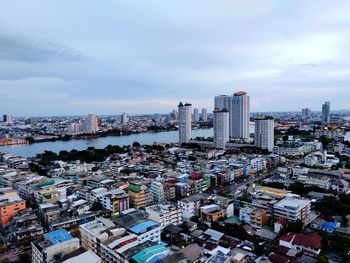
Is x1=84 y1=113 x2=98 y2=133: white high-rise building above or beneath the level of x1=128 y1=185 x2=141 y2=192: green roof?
above

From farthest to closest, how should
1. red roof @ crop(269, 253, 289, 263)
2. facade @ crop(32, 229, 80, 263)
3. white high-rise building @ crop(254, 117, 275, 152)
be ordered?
white high-rise building @ crop(254, 117, 275, 152), red roof @ crop(269, 253, 289, 263), facade @ crop(32, 229, 80, 263)

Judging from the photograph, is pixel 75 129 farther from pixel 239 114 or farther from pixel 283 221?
pixel 283 221

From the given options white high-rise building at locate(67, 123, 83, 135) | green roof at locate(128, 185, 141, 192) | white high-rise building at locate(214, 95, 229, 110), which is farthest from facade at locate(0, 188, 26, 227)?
white high-rise building at locate(67, 123, 83, 135)

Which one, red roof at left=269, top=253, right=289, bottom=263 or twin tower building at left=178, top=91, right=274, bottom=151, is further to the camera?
twin tower building at left=178, top=91, right=274, bottom=151

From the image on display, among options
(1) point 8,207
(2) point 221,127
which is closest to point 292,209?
(1) point 8,207

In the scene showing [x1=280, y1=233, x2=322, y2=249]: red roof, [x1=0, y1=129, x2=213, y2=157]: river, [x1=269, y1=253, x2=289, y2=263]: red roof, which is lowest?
[x1=0, y1=129, x2=213, y2=157]: river

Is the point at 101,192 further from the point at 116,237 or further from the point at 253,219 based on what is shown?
the point at 253,219

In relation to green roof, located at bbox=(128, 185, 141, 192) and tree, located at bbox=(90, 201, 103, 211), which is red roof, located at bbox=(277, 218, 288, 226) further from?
tree, located at bbox=(90, 201, 103, 211)

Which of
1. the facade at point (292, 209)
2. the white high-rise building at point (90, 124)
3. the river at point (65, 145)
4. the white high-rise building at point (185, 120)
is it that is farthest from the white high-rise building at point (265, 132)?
the white high-rise building at point (90, 124)
